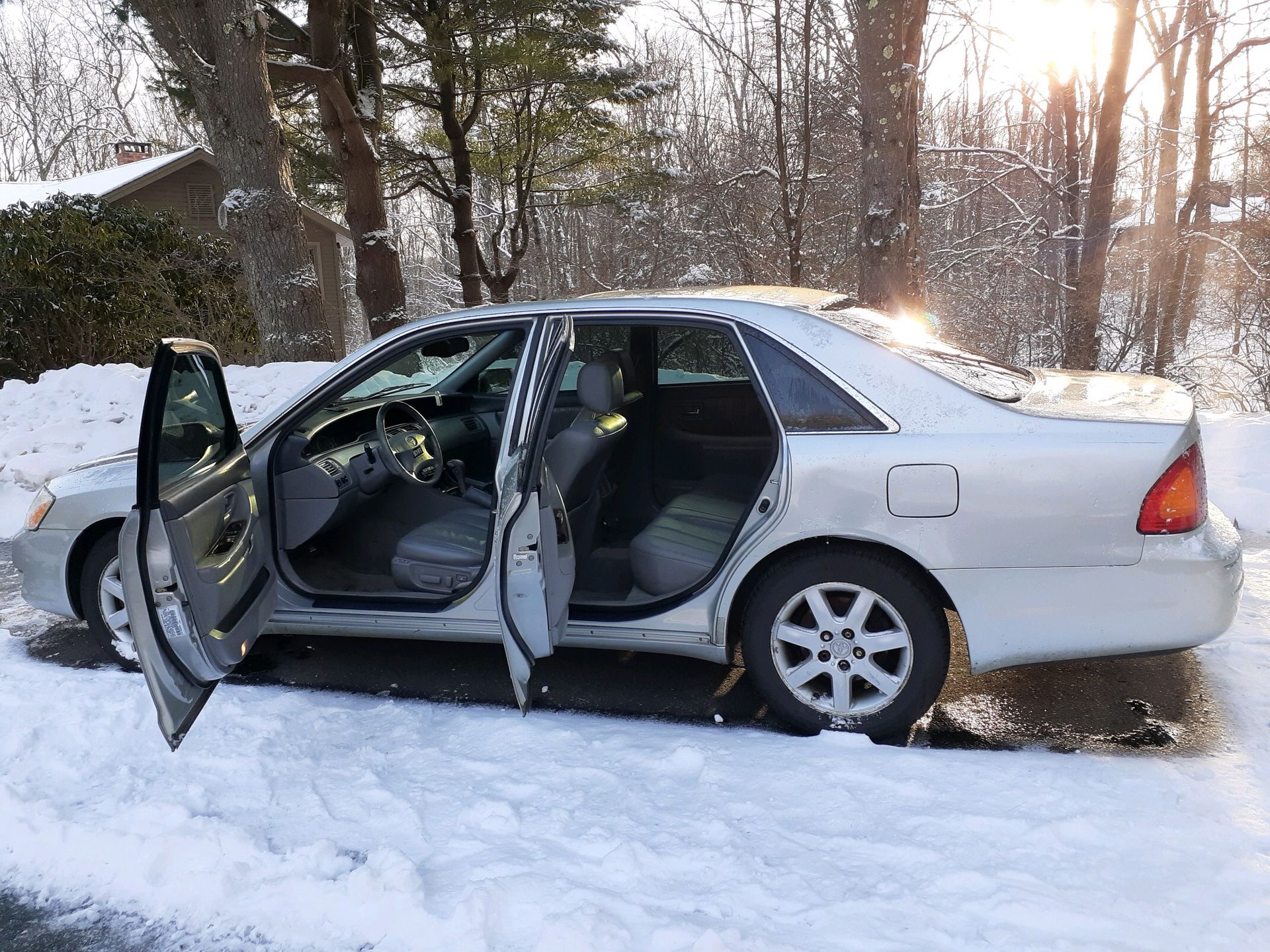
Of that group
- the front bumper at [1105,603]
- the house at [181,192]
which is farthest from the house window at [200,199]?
the front bumper at [1105,603]

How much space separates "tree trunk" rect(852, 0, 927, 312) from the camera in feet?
22.3

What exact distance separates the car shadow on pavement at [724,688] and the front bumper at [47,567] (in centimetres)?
32

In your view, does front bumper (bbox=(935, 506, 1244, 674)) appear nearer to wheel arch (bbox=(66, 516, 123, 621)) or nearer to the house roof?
wheel arch (bbox=(66, 516, 123, 621))

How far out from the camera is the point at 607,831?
2.73 metres

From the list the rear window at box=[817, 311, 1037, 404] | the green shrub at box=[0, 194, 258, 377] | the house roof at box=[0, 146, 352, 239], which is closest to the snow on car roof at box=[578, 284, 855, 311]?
the rear window at box=[817, 311, 1037, 404]

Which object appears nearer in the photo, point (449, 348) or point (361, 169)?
point (449, 348)

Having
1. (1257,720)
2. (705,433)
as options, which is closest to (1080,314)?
(705,433)

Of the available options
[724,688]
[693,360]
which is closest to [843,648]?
[724,688]

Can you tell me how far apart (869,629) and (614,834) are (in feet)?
3.73

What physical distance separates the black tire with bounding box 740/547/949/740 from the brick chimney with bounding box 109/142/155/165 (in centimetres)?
2643

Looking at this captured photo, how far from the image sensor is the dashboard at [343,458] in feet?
13.1

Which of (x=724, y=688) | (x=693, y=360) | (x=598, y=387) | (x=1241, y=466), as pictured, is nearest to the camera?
(x=598, y=387)

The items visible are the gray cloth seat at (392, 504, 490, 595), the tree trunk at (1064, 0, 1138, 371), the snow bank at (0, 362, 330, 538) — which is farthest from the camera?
the tree trunk at (1064, 0, 1138, 371)

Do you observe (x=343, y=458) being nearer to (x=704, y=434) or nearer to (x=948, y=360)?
(x=704, y=434)
